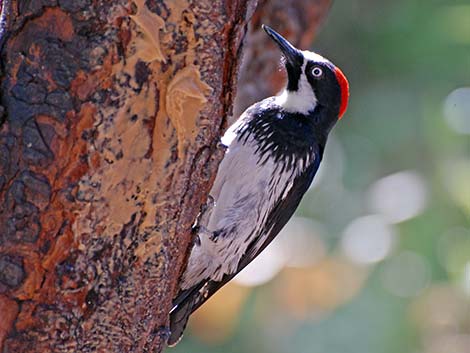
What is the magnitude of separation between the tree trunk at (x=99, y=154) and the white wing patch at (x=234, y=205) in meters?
1.37

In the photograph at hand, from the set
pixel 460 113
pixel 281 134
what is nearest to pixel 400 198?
pixel 460 113

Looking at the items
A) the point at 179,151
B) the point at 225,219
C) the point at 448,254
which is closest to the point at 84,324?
the point at 179,151

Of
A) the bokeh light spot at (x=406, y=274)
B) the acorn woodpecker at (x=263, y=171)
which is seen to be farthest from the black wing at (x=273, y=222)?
the bokeh light spot at (x=406, y=274)

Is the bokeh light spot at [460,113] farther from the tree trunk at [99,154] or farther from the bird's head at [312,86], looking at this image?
the tree trunk at [99,154]

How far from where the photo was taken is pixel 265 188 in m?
3.61

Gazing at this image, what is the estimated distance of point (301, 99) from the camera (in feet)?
12.3

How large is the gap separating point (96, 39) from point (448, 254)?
4.49 metres

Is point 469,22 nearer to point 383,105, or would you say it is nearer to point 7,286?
point 383,105

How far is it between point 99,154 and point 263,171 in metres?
1.62

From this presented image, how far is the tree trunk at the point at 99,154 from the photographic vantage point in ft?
6.42

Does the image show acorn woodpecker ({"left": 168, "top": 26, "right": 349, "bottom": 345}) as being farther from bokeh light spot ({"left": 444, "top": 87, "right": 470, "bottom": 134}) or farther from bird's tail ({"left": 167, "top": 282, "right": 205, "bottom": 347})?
bokeh light spot ({"left": 444, "top": 87, "right": 470, "bottom": 134})

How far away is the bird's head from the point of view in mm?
3730

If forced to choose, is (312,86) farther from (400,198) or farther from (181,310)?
(400,198)

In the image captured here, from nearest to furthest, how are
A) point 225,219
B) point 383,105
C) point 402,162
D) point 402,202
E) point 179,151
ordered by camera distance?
point 179,151
point 225,219
point 402,202
point 402,162
point 383,105
